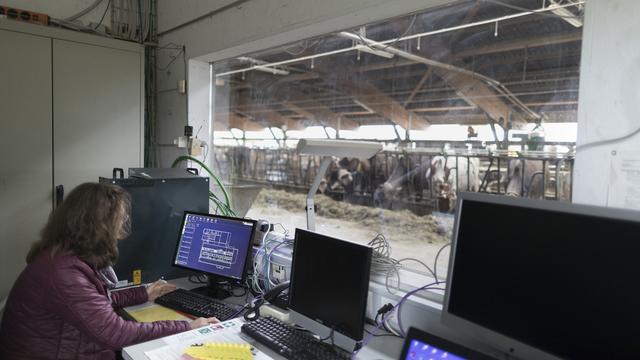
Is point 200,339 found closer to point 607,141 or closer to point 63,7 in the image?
point 607,141

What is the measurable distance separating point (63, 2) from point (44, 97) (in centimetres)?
91

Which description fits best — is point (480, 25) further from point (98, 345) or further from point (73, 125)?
point (73, 125)

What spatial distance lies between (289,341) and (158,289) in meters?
0.86

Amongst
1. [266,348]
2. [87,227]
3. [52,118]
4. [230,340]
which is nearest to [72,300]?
[87,227]

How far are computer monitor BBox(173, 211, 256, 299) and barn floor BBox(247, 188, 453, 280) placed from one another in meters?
→ 0.42

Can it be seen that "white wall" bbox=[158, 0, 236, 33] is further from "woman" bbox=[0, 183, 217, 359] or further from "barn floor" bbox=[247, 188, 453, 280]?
"woman" bbox=[0, 183, 217, 359]

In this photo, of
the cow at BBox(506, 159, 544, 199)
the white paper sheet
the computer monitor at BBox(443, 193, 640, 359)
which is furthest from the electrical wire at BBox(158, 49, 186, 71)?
the white paper sheet

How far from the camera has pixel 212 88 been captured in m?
2.92

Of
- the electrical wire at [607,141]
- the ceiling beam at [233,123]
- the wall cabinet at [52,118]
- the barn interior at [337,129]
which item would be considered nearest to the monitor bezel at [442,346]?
the barn interior at [337,129]

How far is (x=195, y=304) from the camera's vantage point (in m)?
1.81

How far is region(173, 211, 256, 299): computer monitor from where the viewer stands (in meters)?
1.91

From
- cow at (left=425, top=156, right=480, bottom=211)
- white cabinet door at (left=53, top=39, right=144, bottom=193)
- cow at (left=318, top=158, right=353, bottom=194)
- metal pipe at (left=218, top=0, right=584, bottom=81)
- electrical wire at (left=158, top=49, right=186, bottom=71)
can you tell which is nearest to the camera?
metal pipe at (left=218, top=0, right=584, bottom=81)

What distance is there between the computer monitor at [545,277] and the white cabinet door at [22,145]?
247 centimetres

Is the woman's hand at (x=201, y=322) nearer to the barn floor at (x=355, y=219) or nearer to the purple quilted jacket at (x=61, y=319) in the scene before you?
the purple quilted jacket at (x=61, y=319)
